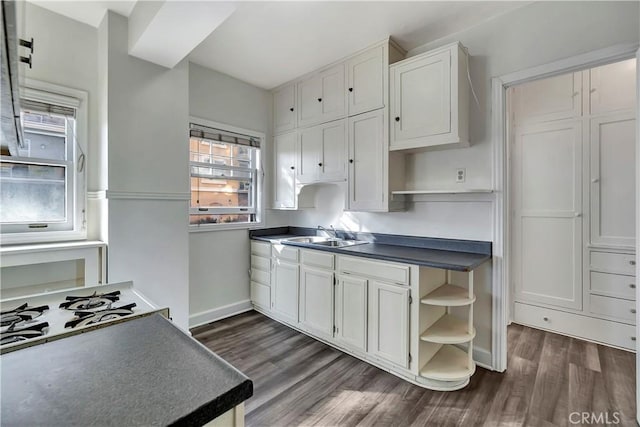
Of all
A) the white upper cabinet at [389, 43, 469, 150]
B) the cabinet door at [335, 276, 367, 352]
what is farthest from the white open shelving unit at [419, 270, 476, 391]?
the white upper cabinet at [389, 43, 469, 150]

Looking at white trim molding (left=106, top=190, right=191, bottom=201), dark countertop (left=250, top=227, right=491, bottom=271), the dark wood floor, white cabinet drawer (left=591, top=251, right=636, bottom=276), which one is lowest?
the dark wood floor

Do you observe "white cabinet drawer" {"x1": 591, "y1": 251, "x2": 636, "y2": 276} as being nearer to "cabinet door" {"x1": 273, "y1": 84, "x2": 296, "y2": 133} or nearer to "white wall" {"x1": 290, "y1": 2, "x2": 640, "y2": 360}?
→ "white wall" {"x1": 290, "y1": 2, "x2": 640, "y2": 360}

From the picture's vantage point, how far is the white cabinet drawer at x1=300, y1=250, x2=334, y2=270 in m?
2.58

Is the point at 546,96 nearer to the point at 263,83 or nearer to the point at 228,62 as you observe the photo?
the point at 263,83

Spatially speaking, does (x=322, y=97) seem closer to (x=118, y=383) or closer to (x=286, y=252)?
(x=286, y=252)

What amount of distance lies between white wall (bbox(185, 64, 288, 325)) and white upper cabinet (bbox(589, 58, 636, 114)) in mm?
3275

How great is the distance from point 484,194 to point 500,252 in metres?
0.46

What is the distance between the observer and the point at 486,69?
90.6 inches

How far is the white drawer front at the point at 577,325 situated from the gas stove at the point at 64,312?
3.37 m

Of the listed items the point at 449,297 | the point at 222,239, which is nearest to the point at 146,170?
the point at 222,239

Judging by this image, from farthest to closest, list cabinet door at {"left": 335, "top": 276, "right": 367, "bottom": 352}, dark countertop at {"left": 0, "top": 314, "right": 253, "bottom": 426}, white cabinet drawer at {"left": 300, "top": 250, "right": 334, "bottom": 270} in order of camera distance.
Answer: white cabinet drawer at {"left": 300, "top": 250, "right": 334, "bottom": 270}, cabinet door at {"left": 335, "top": 276, "right": 367, "bottom": 352}, dark countertop at {"left": 0, "top": 314, "right": 253, "bottom": 426}

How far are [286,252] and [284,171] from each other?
1.03 metres

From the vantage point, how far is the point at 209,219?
3182 mm

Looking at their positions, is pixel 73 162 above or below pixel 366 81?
below
